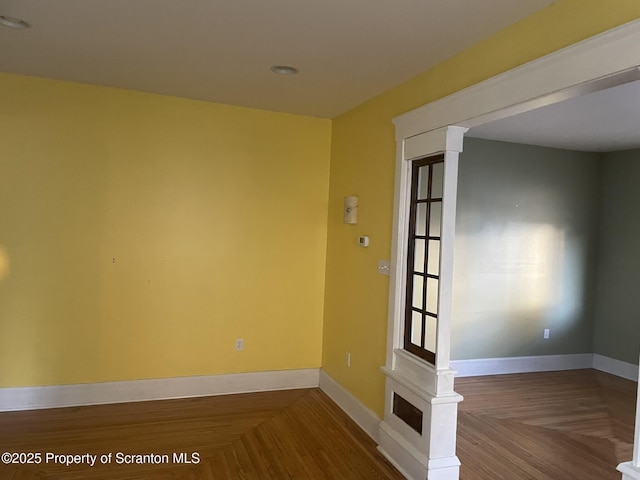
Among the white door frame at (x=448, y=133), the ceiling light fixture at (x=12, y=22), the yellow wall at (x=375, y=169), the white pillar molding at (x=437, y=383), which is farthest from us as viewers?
the white pillar molding at (x=437, y=383)

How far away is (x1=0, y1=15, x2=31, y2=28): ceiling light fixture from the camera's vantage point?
2.58 meters

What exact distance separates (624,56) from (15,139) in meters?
3.99

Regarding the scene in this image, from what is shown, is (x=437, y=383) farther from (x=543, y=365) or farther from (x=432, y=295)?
(x=543, y=365)

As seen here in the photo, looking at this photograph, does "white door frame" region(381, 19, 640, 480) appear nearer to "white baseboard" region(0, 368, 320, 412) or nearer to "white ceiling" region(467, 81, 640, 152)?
"white ceiling" region(467, 81, 640, 152)

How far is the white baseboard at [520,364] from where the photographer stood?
516 centimetres

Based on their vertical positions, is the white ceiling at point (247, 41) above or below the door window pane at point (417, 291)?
above

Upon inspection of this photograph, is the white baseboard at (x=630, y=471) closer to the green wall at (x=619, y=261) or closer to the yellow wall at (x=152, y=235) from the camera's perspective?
Answer: the yellow wall at (x=152, y=235)

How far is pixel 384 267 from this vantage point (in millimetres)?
3473

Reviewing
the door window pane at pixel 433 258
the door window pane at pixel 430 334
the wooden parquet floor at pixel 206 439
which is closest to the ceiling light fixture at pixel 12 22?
the wooden parquet floor at pixel 206 439

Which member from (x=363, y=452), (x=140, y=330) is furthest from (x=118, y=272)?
(x=363, y=452)

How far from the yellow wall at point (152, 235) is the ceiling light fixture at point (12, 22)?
3.74 feet

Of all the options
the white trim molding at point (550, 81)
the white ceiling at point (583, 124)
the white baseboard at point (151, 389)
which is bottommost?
the white baseboard at point (151, 389)

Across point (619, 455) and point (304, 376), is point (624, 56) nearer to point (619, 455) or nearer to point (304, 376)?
point (619, 455)

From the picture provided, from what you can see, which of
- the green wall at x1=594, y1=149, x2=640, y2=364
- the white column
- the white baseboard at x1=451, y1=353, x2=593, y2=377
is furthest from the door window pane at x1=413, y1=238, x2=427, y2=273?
the green wall at x1=594, y1=149, x2=640, y2=364
